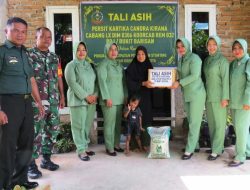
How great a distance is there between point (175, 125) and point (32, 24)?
124 inches

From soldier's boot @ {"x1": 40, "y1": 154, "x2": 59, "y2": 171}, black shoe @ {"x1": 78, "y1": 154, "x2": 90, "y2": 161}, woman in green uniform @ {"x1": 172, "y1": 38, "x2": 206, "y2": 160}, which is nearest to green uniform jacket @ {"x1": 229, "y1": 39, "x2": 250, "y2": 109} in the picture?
woman in green uniform @ {"x1": 172, "y1": 38, "x2": 206, "y2": 160}

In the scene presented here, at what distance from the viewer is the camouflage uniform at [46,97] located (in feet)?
14.3

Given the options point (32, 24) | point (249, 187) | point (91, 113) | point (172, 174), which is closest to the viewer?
point (249, 187)

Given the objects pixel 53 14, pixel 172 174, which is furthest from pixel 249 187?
pixel 53 14

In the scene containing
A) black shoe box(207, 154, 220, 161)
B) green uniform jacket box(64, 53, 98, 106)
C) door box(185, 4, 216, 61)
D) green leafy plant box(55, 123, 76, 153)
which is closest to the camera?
green uniform jacket box(64, 53, 98, 106)

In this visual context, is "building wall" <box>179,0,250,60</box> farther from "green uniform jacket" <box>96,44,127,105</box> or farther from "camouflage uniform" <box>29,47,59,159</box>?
"camouflage uniform" <box>29,47,59,159</box>

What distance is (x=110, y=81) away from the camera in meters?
5.32

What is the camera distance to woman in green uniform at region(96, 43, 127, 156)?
17.2 feet

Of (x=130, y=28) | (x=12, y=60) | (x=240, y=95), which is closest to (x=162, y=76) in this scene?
(x=240, y=95)

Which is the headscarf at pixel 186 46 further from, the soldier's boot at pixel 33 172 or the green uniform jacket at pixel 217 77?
the soldier's boot at pixel 33 172

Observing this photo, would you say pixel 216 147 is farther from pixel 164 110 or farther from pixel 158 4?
pixel 158 4

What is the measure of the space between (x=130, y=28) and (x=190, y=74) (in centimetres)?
165

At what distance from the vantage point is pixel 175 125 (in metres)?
6.46

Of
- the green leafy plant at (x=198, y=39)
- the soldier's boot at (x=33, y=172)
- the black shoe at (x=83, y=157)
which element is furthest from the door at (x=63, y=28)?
the soldier's boot at (x=33, y=172)
